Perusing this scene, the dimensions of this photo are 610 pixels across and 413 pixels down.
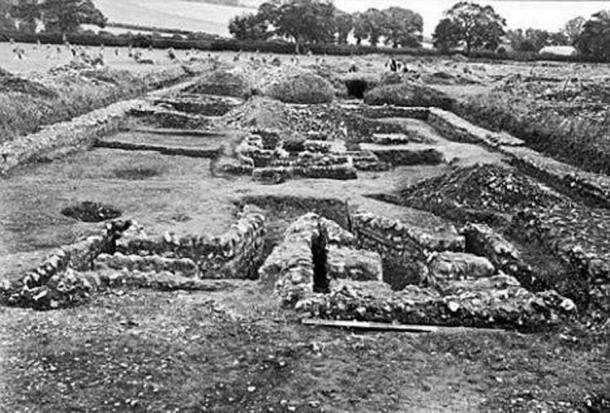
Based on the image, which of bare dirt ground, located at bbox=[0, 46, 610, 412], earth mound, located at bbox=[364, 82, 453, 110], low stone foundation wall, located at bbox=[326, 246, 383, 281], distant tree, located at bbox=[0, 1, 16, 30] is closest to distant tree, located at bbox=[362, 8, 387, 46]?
distant tree, located at bbox=[0, 1, 16, 30]

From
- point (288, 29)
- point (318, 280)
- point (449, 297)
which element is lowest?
point (318, 280)

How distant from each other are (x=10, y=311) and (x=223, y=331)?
2364 mm

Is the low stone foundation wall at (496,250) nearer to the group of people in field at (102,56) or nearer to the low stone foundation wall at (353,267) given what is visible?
the low stone foundation wall at (353,267)

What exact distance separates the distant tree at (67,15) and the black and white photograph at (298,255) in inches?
1052

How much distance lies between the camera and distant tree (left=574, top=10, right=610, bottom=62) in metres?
53.9

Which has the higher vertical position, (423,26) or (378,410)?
(423,26)

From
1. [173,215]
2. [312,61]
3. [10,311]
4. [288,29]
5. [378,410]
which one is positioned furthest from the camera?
[288,29]

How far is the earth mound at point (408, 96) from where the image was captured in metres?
28.6

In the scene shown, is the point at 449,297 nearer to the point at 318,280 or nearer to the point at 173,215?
the point at 318,280

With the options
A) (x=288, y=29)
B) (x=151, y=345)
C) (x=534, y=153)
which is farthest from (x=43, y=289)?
→ (x=288, y=29)

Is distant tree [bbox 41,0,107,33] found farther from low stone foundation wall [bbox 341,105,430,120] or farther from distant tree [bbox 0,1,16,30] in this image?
low stone foundation wall [bbox 341,105,430,120]

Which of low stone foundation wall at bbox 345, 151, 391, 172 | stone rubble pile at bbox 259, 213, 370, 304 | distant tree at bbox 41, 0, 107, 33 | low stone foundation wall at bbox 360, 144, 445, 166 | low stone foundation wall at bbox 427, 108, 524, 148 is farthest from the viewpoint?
distant tree at bbox 41, 0, 107, 33

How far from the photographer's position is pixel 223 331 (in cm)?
721

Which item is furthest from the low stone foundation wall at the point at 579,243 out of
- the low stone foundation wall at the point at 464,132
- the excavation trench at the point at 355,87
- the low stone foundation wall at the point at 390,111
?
the excavation trench at the point at 355,87
